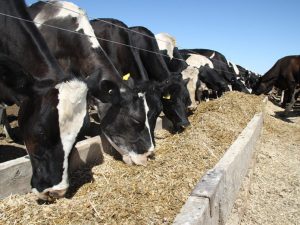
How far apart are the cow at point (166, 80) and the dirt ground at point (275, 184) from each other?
5.01 ft

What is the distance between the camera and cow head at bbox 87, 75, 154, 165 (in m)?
4.93

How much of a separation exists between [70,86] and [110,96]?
1.48 metres

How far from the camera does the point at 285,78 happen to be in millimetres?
16156

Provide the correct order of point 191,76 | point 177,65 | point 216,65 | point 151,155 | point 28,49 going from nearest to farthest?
point 28,49 < point 151,155 < point 177,65 < point 191,76 < point 216,65

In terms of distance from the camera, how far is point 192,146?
5.40 metres

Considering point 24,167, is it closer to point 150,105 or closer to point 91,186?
point 91,186

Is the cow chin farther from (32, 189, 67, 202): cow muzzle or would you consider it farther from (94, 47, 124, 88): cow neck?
(32, 189, 67, 202): cow muzzle

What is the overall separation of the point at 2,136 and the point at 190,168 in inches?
129

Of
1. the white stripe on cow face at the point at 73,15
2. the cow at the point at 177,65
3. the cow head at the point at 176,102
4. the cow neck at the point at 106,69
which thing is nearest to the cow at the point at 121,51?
the cow head at the point at 176,102

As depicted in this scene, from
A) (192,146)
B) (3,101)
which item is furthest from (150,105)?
(3,101)

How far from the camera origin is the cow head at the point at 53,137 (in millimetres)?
3367

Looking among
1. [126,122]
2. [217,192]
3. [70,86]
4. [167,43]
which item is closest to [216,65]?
[167,43]

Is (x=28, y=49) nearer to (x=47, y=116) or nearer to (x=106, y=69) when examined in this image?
(x=47, y=116)

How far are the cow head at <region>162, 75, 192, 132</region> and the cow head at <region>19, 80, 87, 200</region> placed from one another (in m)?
3.60
